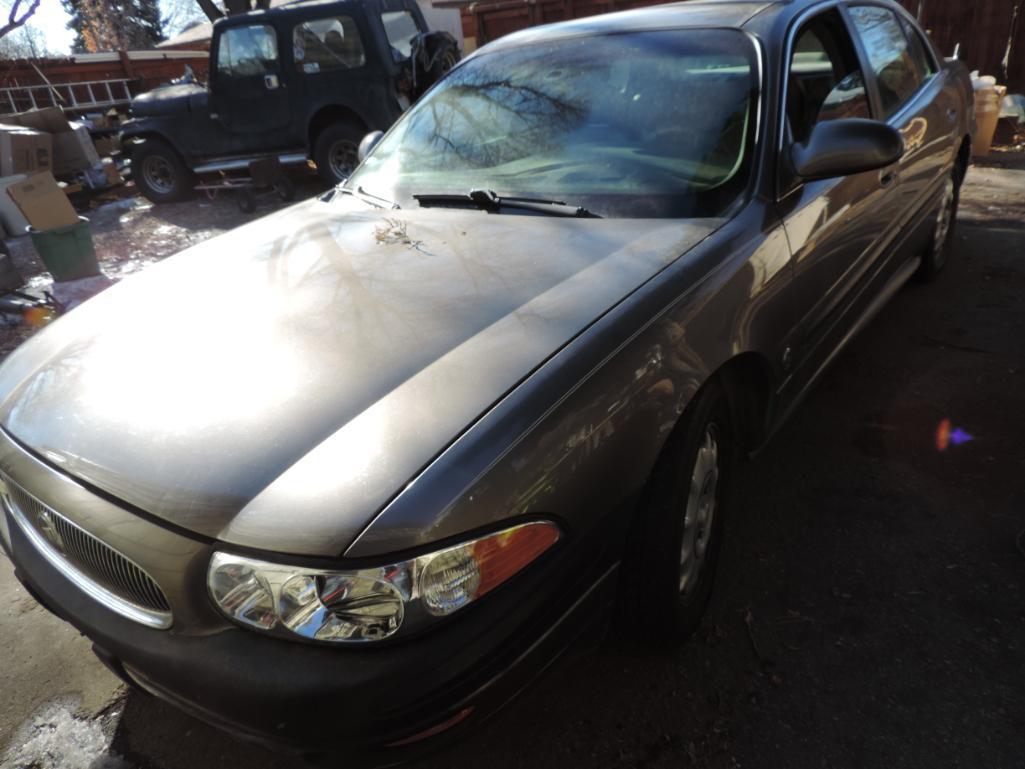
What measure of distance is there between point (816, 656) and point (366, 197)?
2.17m

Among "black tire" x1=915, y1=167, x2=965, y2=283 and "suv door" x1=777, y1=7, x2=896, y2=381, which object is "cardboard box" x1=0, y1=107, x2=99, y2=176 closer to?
"suv door" x1=777, y1=7, x2=896, y2=381

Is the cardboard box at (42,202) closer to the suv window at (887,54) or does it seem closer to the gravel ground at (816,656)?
the gravel ground at (816,656)

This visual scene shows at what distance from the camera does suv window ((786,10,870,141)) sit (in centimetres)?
248

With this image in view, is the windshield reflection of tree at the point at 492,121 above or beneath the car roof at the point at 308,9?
beneath

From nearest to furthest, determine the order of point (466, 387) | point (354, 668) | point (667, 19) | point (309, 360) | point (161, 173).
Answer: point (354, 668), point (466, 387), point (309, 360), point (667, 19), point (161, 173)

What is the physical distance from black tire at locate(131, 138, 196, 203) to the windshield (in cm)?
727

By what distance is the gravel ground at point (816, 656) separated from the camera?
1.76m

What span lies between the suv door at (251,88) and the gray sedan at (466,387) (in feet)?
20.0

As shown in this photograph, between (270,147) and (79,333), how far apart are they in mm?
7159

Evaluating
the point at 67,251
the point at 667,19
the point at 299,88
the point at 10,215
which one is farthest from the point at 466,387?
the point at 10,215

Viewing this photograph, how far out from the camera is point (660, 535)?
1707 mm

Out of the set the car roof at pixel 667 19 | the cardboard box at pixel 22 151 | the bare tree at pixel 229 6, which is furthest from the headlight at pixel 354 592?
the bare tree at pixel 229 6

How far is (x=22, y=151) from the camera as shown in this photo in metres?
7.82

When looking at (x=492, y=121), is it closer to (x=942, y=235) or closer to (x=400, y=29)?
(x=942, y=235)
